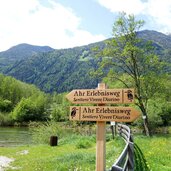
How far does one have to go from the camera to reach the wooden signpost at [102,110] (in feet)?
30.1

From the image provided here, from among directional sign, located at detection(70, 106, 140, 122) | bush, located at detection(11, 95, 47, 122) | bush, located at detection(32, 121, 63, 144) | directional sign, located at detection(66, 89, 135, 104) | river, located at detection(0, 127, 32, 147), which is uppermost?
bush, located at detection(11, 95, 47, 122)

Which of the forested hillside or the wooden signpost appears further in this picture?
the forested hillside

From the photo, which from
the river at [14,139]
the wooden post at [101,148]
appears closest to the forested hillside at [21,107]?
the river at [14,139]

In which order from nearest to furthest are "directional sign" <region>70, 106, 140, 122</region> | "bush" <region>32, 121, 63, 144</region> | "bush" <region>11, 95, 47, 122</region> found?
1. "directional sign" <region>70, 106, 140, 122</region>
2. "bush" <region>32, 121, 63, 144</region>
3. "bush" <region>11, 95, 47, 122</region>

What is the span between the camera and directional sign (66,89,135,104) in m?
9.34

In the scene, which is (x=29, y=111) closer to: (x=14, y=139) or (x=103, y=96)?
(x=14, y=139)

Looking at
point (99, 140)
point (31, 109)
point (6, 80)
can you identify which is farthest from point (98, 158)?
point (6, 80)

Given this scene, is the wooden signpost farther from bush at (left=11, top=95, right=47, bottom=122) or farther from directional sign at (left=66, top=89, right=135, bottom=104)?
bush at (left=11, top=95, right=47, bottom=122)

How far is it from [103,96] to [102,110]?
0.40 metres

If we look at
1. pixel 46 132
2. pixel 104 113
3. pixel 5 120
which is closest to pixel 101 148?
pixel 104 113

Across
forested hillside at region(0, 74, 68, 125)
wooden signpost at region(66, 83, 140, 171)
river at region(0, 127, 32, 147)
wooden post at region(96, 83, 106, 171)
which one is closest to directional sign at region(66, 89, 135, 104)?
wooden signpost at region(66, 83, 140, 171)

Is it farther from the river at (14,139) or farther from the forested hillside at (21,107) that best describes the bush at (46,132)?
the forested hillside at (21,107)

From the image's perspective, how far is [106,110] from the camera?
9438 millimetres

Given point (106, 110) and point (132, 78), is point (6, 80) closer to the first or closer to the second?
point (132, 78)
